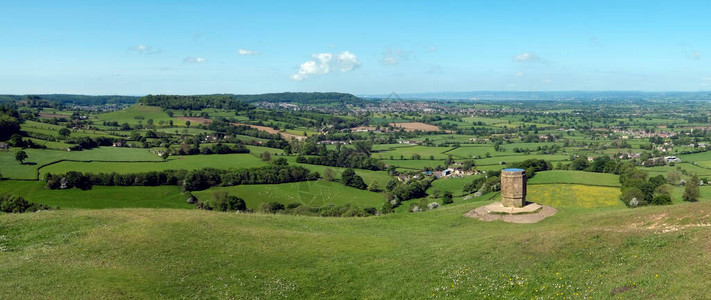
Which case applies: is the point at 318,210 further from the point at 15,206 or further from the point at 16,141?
the point at 16,141

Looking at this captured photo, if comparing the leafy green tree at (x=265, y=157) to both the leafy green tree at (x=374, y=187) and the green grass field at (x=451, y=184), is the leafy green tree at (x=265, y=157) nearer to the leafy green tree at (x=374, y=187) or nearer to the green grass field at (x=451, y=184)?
the leafy green tree at (x=374, y=187)

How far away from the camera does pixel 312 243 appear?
96.9 feet

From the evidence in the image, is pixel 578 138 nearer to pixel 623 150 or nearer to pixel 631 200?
pixel 623 150

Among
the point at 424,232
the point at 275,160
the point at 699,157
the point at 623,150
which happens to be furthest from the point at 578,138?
the point at 424,232

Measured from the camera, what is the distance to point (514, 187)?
39438 millimetres

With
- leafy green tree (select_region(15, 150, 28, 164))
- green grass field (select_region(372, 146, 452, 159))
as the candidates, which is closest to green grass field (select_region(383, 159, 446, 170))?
green grass field (select_region(372, 146, 452, 159))

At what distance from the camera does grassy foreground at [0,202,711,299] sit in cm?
1958

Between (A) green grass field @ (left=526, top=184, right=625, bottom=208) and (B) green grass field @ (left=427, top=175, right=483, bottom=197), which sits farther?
(B) green grass field @ (left=427, top=175, right=483, bottom=197)

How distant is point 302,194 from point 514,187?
1976 inches

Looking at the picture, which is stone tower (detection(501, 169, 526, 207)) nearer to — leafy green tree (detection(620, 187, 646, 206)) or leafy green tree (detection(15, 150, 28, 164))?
Result: leafy green tree (detection(620, 187, 646, 206))

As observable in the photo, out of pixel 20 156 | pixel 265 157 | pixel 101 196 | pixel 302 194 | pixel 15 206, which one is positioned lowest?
pixel 302 194

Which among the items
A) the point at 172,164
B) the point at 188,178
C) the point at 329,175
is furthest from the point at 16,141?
the point at 329,175

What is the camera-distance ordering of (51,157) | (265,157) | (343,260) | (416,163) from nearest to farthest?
(343,260) → (51,157) → (265,157) → (416,163)

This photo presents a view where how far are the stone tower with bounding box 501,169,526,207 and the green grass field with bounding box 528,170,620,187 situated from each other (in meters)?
45.1
